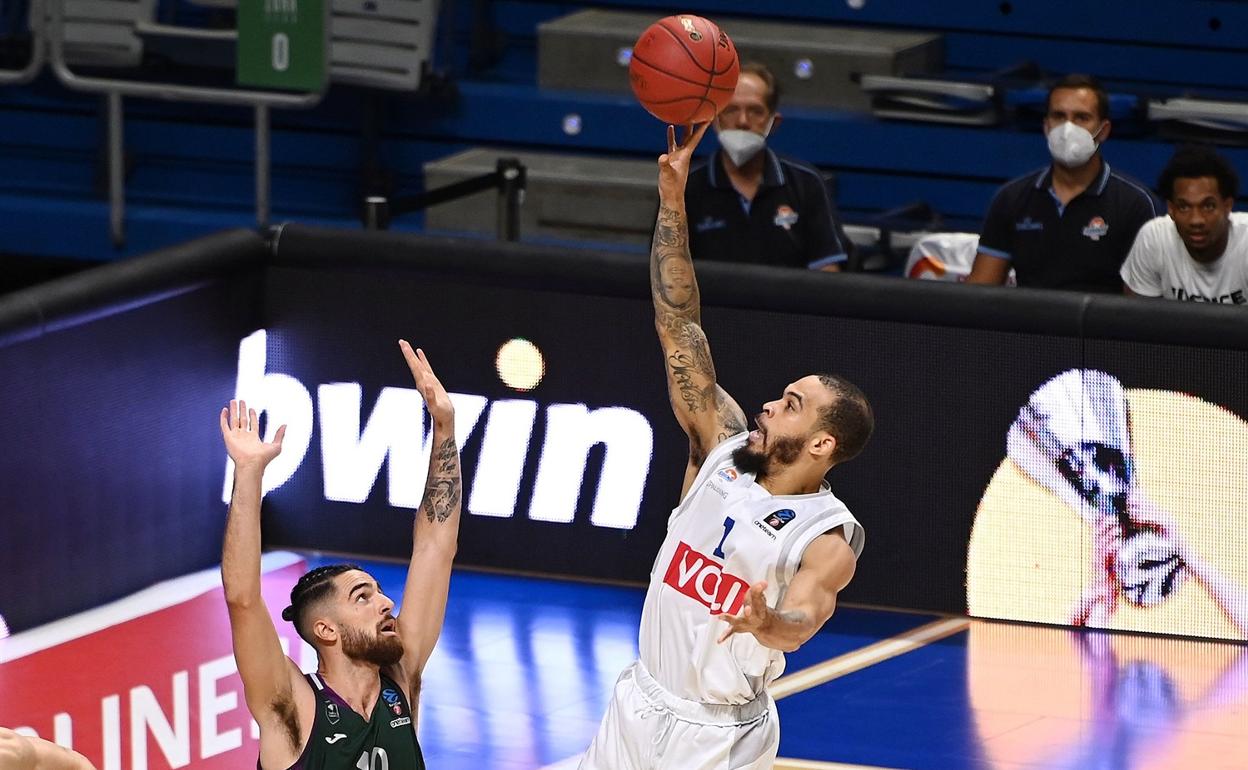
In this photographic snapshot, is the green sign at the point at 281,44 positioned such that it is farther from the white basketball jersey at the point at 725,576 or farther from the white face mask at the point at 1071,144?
the white basketball jersey at the point at 725,576

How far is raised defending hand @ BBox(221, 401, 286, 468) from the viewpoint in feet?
15.1

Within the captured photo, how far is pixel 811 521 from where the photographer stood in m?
5.34

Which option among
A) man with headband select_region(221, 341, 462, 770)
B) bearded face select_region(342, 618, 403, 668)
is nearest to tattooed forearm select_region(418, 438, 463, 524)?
man with headband select_region(221, 341, 462, 770)

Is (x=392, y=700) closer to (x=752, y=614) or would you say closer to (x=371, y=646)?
(x=371, y=646)

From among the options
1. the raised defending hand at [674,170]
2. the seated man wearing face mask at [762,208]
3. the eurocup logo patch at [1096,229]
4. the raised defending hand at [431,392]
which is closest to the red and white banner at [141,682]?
the raised defending hand at [431,392]

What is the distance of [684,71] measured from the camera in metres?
6.84

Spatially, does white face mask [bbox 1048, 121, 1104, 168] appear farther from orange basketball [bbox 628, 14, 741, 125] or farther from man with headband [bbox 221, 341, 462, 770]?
man with headband [bbox 221, 341, 462, 770]

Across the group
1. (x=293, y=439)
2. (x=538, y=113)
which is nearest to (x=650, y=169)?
(x=538, y=113)

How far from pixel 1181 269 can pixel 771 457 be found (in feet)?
10.7

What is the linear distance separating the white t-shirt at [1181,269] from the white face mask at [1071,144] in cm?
42

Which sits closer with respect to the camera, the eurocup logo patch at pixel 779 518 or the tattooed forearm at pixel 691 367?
the eurocup logo patch at pixel 779 518

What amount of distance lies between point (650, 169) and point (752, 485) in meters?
5.91

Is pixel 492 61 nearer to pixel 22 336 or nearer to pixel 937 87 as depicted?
pixel 937 87

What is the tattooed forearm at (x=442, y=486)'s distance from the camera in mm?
5293
